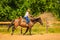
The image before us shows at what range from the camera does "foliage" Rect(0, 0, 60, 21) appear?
941 inches

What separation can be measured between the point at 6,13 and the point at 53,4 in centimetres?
490

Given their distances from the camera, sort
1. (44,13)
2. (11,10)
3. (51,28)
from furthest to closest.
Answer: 1. (44,13)
2. (11,10)
3. (51,28)

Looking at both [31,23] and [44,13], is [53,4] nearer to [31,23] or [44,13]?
[44,13]

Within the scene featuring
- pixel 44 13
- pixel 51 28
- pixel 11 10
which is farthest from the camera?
pixel 44 13

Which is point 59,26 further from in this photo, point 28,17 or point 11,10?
point 28,17

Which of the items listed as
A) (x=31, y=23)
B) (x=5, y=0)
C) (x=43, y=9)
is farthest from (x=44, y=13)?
(x=31, y=23)

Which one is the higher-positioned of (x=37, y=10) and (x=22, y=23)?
(x=37, y=10)

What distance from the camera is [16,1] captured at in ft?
82.0

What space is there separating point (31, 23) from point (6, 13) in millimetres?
6011

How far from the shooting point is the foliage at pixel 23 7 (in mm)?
23906

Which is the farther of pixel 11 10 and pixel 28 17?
pixel 11 10

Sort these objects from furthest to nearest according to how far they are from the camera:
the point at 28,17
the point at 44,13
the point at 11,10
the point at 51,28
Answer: the point at 44,13, the point at 11,10, the point at 51,28, the point at 28,17

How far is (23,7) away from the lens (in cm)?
2427

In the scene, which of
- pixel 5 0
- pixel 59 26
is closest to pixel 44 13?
pixel 59 26
